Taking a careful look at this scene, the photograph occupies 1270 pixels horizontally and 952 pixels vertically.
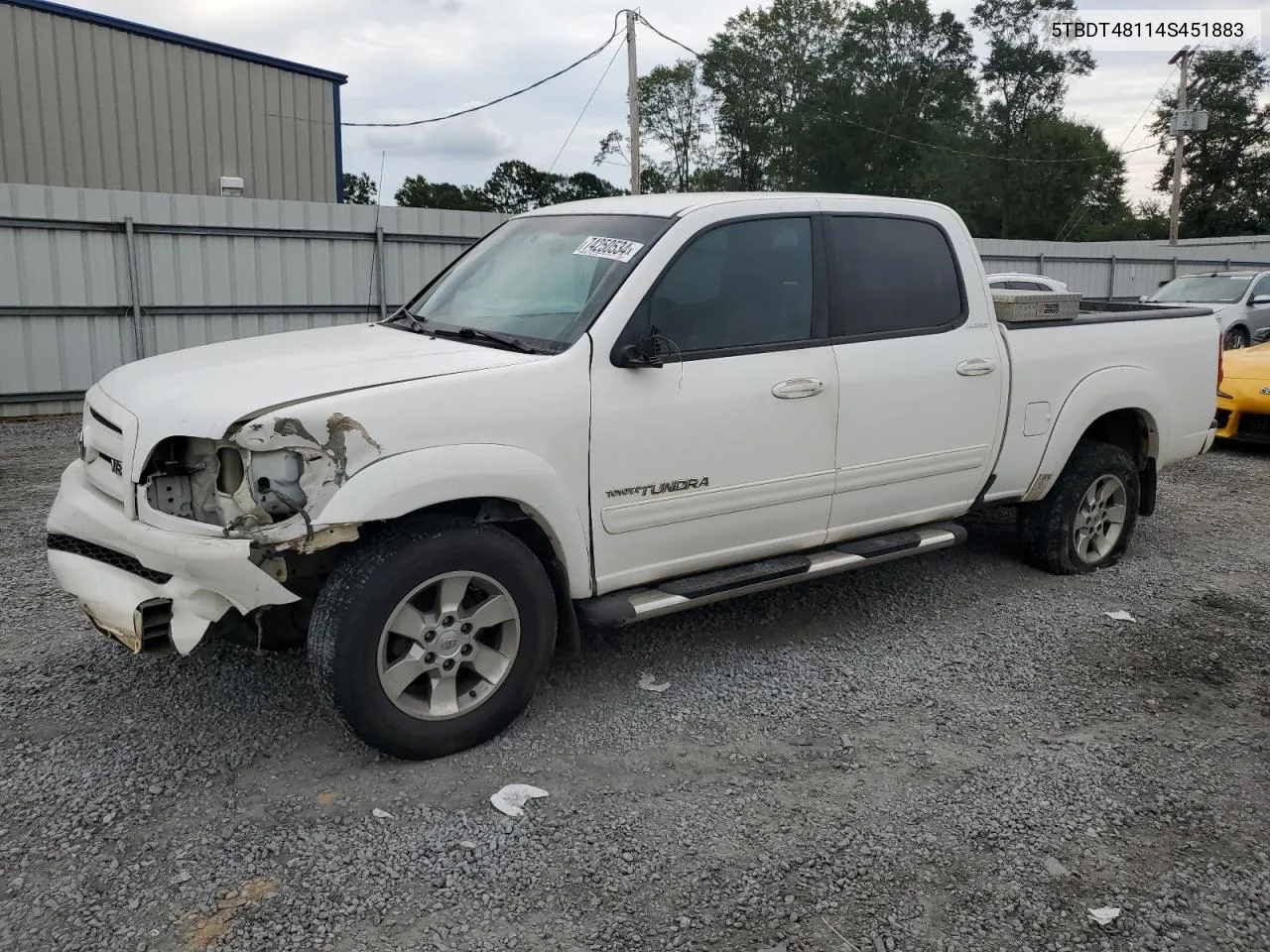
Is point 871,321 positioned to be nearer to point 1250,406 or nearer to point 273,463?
point 273,463

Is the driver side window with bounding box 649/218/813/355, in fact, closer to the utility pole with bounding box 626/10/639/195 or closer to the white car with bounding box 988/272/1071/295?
the white car with bounding box 988/272/1071/295

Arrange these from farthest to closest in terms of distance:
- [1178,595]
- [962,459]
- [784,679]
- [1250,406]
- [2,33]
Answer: [2,33] < [1250,406] < [1178,595] < [962,459] < [784,679]

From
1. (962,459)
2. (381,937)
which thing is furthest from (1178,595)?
(381,937)

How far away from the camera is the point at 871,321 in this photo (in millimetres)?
4492

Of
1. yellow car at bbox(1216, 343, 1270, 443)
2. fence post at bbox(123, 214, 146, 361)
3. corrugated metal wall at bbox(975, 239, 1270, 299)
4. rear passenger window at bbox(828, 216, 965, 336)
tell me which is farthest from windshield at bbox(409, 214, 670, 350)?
corrugated metal wall at bbox(975, 239, 1270, 299)

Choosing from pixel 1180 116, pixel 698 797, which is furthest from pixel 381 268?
pixel 1180 116

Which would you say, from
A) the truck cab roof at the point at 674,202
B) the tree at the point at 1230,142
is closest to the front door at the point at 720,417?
the truck cab roof at the point at 674,202

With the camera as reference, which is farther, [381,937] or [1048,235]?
[1048,235]

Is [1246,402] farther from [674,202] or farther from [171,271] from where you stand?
[171,271]

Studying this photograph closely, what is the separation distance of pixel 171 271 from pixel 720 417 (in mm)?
8973

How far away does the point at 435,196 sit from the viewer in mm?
55531

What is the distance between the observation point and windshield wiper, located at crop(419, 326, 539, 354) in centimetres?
376

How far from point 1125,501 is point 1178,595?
24.8 inches

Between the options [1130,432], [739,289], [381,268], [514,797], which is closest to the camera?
[514,797]
